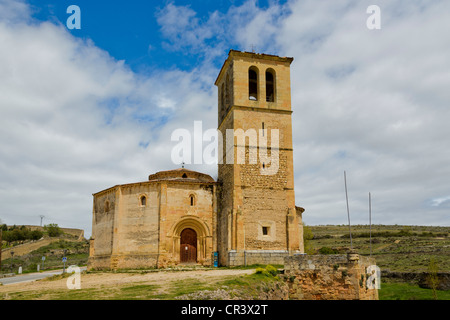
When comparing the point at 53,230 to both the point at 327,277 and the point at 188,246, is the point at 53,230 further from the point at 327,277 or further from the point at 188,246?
the point at 327,277

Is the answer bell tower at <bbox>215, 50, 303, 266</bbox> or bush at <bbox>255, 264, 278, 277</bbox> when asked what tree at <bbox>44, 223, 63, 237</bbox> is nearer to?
bell tower at <bbox>215, 50, 303, 266</bbox>

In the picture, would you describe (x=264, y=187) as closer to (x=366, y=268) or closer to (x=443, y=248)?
(x=366, y=268)

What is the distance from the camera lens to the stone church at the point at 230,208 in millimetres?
25469

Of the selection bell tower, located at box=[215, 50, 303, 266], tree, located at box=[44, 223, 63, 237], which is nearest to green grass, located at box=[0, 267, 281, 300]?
bell tower, located at box=[215, 50, 303, 266]

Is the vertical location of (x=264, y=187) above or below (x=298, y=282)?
above

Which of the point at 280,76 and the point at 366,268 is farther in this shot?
the point at 280,76

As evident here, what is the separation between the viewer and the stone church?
2547 centimetres

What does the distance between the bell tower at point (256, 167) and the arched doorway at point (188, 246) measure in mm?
1824

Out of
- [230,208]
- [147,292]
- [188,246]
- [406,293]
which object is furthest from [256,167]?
[147,292]

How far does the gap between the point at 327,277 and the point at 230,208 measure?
884 cm

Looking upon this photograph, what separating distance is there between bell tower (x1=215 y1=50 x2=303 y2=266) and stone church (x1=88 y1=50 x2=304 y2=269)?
2.6 inches
